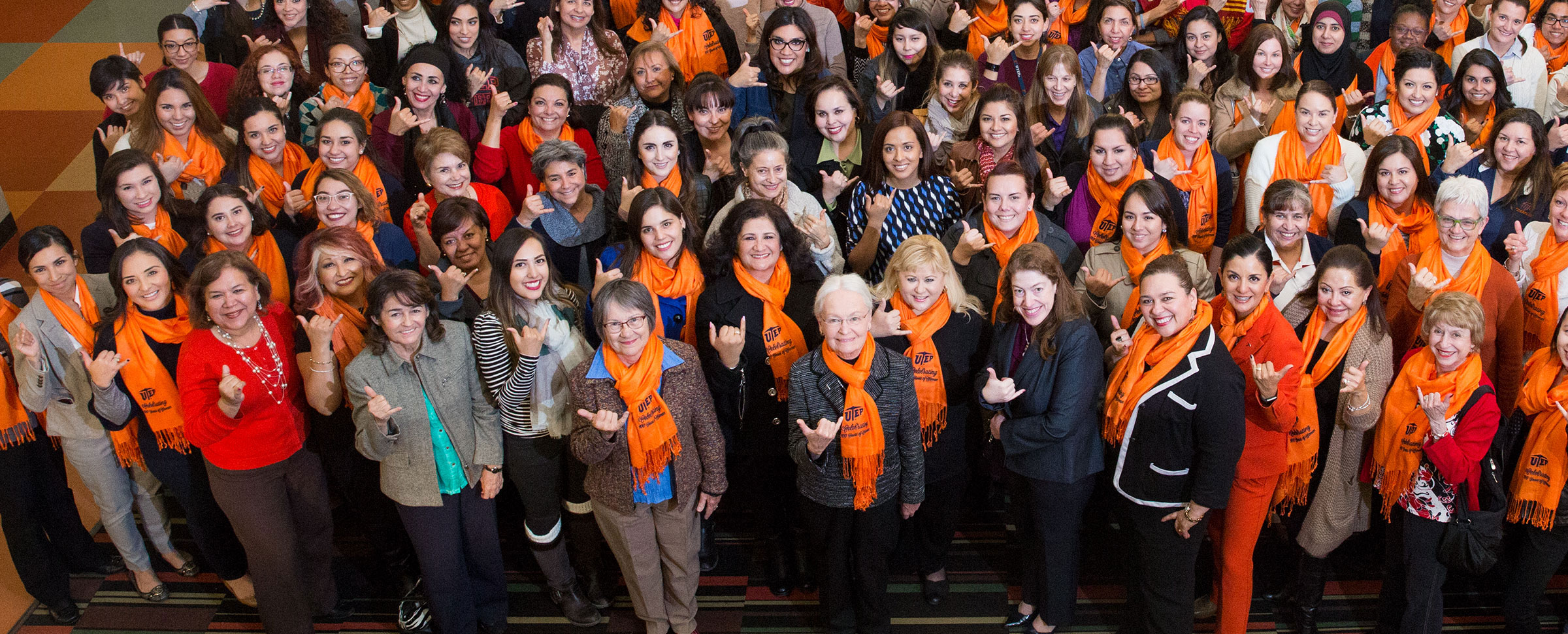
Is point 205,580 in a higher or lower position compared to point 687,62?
lower

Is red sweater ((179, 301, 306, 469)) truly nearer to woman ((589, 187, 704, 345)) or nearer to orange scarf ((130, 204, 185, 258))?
orange scarf ((130, 204, 185, 258))

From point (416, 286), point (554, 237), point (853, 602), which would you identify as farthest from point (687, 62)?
point (853, 602)

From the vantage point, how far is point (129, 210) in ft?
15.0

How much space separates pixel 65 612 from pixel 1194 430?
4434 mm

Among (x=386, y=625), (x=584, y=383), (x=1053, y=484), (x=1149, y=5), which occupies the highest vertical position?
(x=1149, y=5)

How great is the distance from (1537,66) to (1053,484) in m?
3.93

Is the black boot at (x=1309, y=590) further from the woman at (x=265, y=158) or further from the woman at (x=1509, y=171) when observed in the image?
the woman at (x=265, y=158)

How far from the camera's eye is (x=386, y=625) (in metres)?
4.57

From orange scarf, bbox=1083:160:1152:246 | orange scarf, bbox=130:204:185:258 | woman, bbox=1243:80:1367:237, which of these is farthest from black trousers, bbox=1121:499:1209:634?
orange scarf, bbox=130:204:185:258

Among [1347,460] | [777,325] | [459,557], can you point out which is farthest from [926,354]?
[459,557]

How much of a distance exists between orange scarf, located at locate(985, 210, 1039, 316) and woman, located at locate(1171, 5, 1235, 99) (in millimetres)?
1593

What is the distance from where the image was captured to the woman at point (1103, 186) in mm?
4625

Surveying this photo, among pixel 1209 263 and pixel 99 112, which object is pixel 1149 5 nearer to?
pixel 1209 263

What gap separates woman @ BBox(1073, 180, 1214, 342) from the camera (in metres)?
4.21
